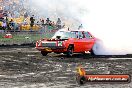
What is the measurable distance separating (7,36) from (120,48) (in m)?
13.0

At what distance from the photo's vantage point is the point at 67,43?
20.9m

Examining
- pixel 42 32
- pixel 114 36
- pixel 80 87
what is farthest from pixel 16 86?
pixel 42 32

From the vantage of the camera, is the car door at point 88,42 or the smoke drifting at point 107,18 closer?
the car door at point 88,42

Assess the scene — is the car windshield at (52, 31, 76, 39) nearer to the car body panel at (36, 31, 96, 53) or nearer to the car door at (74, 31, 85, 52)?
the car body panel at (36, 31, 96, 53)

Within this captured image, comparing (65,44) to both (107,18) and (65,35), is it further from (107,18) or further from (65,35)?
(107,18)

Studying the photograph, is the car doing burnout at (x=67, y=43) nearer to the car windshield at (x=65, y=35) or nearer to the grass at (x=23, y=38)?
the car windshield at (x=65, y=35)

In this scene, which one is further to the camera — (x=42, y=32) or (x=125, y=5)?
(x=42, y=32)

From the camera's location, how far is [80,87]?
1028 cm

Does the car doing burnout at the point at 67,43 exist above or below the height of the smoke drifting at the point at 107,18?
below

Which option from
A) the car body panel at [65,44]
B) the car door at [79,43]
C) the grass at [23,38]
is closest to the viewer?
the car body panel at [65,44]

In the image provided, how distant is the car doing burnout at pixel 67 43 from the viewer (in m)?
20.7

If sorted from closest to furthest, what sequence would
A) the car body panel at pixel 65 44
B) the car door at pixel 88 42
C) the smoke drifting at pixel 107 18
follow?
the car body panel at pixel 65 44, the car door at pixel 88 42, the smoke drifting at pixel 107 18

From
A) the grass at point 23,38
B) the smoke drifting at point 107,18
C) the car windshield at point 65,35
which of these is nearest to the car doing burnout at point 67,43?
the car windshield at point 65,35

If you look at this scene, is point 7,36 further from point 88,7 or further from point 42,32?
point 88,7
